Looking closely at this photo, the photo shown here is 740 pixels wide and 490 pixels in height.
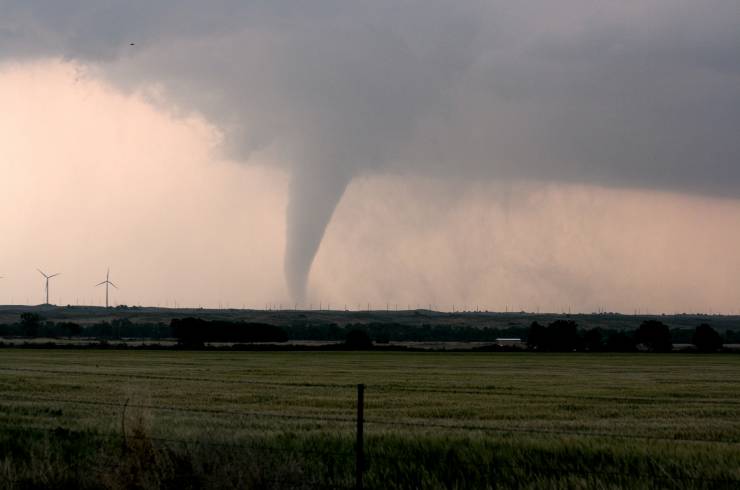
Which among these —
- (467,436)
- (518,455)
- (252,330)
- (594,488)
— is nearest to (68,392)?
(467,436)

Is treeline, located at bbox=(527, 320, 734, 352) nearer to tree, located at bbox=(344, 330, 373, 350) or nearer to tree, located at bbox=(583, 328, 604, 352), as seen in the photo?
tree, located at bbox=(583, 328, 604, 352)

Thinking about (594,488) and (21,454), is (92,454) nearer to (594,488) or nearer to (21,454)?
(21,454)

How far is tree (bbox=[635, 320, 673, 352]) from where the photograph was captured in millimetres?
136375

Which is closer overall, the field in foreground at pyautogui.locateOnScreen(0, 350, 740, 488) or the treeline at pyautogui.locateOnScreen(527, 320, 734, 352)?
the field in foreground at pyautogui.locateOnScreen(0, 350, 740, 488)

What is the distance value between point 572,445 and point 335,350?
107 m

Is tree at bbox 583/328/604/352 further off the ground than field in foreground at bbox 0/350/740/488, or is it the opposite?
field in foreground at bbox 0/350/740/488

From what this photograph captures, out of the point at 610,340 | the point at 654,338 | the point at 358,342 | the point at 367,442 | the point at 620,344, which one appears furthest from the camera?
the point at 654,338

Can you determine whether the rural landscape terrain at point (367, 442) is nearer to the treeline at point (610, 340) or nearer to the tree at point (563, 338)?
the treeline at point (610, 340)

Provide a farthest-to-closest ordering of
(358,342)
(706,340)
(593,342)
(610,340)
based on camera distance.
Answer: (706,340) < (358,342) < (593,342) < (610,340)

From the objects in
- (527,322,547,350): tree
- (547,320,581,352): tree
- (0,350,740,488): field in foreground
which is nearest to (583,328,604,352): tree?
(547,320,581,352): tree

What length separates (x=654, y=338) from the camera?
13900 centimetres

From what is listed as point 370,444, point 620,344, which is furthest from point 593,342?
point 370,444

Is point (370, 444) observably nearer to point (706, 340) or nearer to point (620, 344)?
point (620, 344)

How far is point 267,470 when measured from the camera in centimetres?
1486
